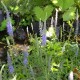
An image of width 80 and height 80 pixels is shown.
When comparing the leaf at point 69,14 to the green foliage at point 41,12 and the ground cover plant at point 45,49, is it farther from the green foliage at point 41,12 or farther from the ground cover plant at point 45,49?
the green foliage at point 41,12

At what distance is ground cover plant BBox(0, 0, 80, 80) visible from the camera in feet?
8.00

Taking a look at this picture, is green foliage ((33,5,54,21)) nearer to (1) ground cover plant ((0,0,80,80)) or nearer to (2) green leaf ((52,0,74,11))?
(1) ground cover plant ((0,0,80,80))

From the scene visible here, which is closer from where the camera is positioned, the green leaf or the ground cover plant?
the ground cover plant

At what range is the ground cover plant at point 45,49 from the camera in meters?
2.44

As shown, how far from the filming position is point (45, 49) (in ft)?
8.86

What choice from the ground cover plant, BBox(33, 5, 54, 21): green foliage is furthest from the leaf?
BBox(33, 5, 54, 21): green foliage

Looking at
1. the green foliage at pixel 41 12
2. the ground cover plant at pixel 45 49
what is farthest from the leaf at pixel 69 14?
the green foliage at pixel 41 12

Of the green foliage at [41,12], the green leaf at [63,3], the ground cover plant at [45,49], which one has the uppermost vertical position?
the green leaf at [63,3]

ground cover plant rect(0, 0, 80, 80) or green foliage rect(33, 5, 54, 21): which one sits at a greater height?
green foliage rect(33, 5, 54, 21)

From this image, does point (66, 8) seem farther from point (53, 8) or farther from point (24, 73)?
point (24, 73)

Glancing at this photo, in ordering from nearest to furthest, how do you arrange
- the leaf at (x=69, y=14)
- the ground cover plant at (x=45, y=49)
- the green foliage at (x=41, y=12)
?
the ground cover plant at (x=45, y=49), the green foliage at (x=41, y=12), the leaf at (x=69, y=14)

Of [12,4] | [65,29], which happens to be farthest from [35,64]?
[12,4]

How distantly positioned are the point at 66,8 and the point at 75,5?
0.65 feet

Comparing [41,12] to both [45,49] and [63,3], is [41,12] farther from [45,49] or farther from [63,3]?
[45,49]
